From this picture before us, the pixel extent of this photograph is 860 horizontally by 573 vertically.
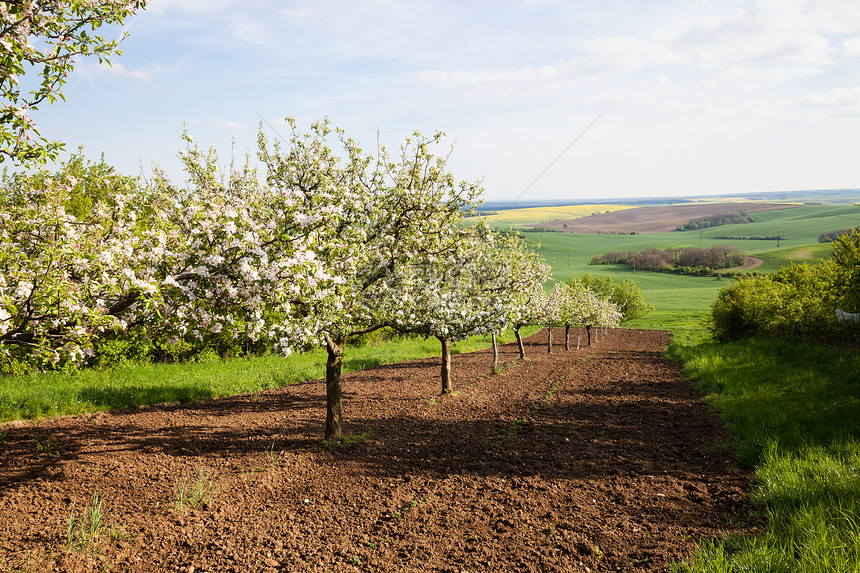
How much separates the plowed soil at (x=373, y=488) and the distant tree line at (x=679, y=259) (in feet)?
413

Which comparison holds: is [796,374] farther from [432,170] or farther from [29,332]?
[29,332]

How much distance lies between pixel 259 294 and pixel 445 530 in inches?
176

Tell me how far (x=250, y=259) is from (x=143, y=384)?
42.3ft

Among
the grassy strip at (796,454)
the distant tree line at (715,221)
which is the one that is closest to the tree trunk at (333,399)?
the grassy strip at (796,454)

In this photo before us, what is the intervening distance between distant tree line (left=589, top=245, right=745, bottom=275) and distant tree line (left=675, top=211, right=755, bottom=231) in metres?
55.2

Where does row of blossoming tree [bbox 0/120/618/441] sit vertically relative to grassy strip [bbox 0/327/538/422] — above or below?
above

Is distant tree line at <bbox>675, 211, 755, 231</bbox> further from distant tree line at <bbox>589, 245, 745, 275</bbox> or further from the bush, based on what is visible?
the bush

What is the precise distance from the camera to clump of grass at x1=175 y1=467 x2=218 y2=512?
24.1 feet

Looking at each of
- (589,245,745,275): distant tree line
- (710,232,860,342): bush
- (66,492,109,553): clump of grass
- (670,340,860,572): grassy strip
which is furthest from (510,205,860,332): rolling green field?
(66,492,109,553): clump of grass

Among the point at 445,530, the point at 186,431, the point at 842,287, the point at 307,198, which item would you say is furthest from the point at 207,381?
the point at 842,287

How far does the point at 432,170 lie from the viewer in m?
10.8

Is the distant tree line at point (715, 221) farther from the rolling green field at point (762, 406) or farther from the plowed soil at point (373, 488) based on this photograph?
the plowed soil at point (373, 488)

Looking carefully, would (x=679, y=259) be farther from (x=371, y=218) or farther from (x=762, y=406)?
(x=371, y=218)

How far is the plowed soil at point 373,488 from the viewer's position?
613cm
